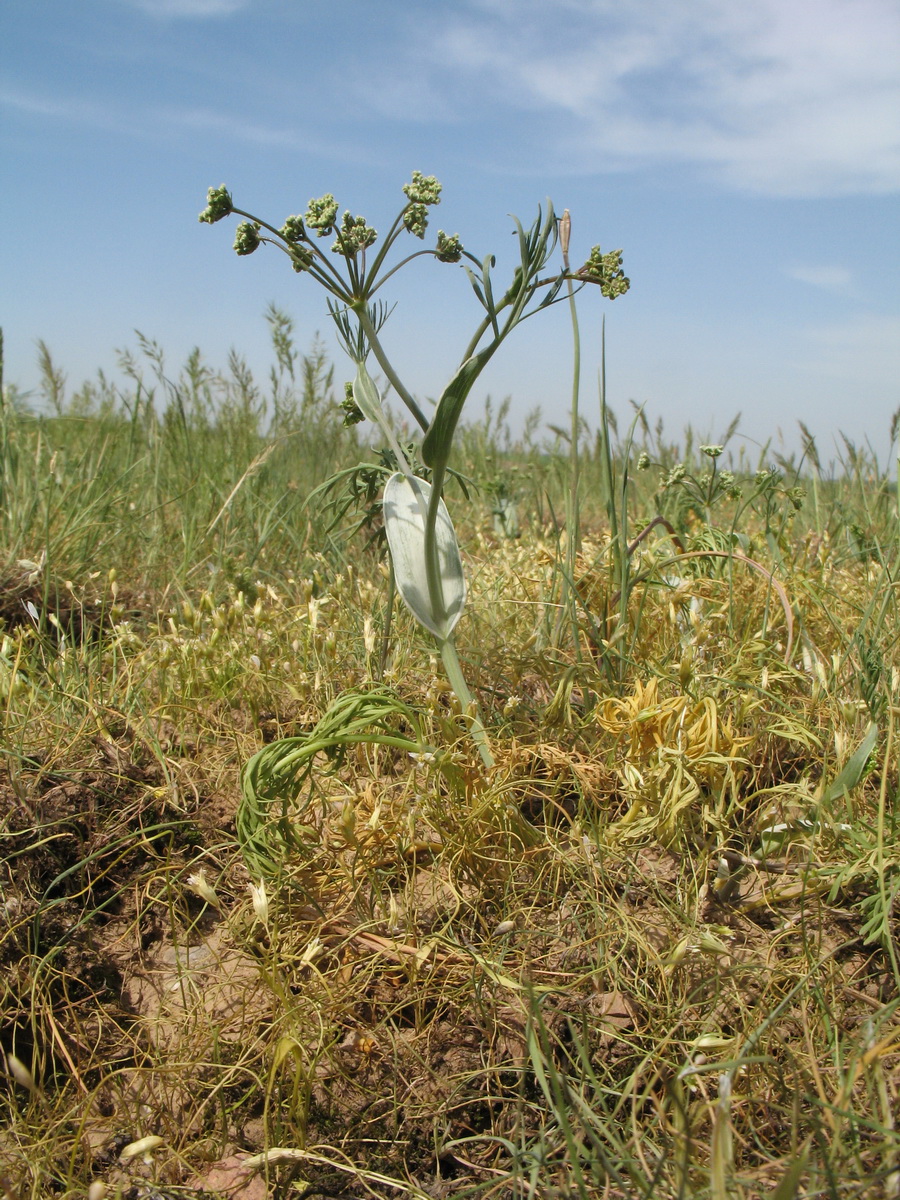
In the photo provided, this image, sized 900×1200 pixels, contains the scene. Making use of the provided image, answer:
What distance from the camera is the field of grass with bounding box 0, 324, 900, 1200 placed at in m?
1.25

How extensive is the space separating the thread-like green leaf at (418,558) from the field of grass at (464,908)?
0.62 feet

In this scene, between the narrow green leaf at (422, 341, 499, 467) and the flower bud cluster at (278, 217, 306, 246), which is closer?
the narrow green leaf at (422, 341, 499, 467)

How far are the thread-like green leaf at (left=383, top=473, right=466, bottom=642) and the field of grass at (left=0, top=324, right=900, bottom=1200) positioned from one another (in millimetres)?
187

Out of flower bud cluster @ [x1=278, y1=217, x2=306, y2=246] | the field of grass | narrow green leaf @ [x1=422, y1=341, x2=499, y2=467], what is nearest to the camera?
the field of grass

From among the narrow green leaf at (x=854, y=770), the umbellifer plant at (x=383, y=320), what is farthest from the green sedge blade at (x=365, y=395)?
the narrow green leaf at (x=854, y=770)

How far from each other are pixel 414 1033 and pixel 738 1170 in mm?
551

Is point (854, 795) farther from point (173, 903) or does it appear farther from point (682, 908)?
point (173, 903)

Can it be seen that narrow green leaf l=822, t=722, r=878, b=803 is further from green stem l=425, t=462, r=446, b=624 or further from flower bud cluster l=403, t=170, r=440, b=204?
flower bud cluster l=403, t=170, r=440, b=204

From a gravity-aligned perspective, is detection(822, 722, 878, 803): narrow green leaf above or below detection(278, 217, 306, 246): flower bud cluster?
below

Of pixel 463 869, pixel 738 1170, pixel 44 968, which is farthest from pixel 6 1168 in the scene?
pixel 738 1170

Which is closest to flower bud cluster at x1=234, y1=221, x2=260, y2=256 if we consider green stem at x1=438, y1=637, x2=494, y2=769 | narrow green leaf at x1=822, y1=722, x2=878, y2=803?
green stem at x1=438, y1=637, x2=494, y2=769

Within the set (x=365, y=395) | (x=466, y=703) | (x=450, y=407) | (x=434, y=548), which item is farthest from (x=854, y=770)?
(x=365, y=395)

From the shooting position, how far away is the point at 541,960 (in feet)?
4.95

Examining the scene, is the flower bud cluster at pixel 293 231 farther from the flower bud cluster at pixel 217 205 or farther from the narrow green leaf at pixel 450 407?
the narrow green leaf at pixel 450 407
